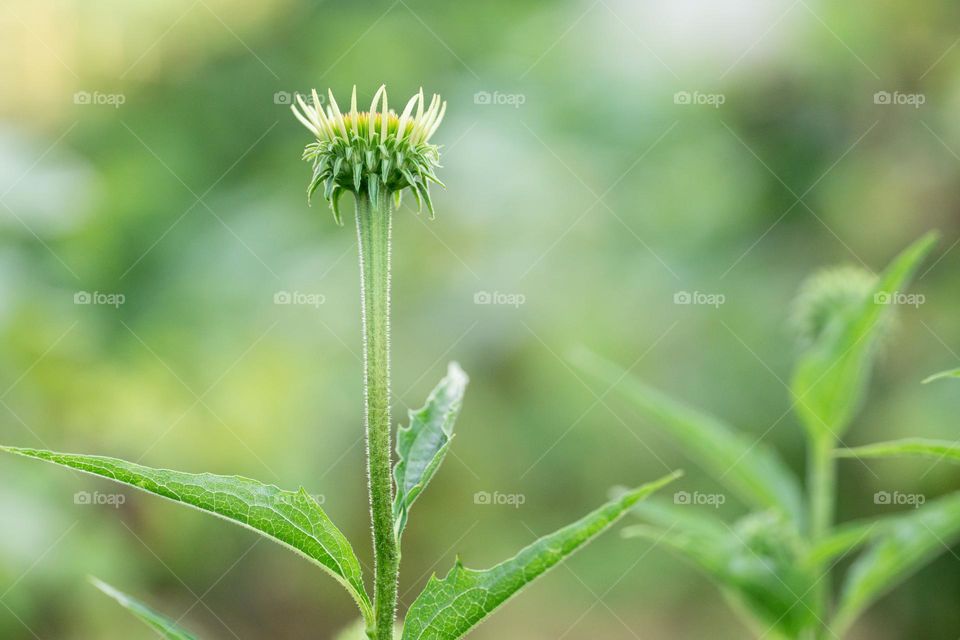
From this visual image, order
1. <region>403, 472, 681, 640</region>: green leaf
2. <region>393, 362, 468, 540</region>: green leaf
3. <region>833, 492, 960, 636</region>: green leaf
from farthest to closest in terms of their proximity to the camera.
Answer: <region>833, 492, 960, 636</region>: green leaf < <region>393, 362, 468, 540</region>: green leaf < <region>403, 472, 681, 640</region>: green leaf

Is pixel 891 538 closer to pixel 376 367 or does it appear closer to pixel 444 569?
pixel 376 367

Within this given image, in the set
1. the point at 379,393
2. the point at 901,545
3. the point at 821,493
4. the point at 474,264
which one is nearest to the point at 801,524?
the point at 821,493

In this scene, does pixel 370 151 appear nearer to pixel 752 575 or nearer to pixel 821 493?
pixel 752 575

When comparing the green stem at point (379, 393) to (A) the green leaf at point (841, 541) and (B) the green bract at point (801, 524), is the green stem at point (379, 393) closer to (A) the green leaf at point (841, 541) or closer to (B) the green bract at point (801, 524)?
(B) the green bract at point (801, 524)

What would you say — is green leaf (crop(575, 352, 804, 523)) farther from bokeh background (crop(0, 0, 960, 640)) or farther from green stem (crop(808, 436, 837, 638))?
bokeh background (crop(0, 0, 960, 640))

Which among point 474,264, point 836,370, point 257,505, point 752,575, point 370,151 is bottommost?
point 752,575

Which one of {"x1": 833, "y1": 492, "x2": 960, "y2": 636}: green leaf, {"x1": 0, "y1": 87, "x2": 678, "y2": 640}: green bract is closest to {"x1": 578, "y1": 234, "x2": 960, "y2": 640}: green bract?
{"x1": 833, "y1": 492, "x2": 960, "y2": 636}: green leaf
